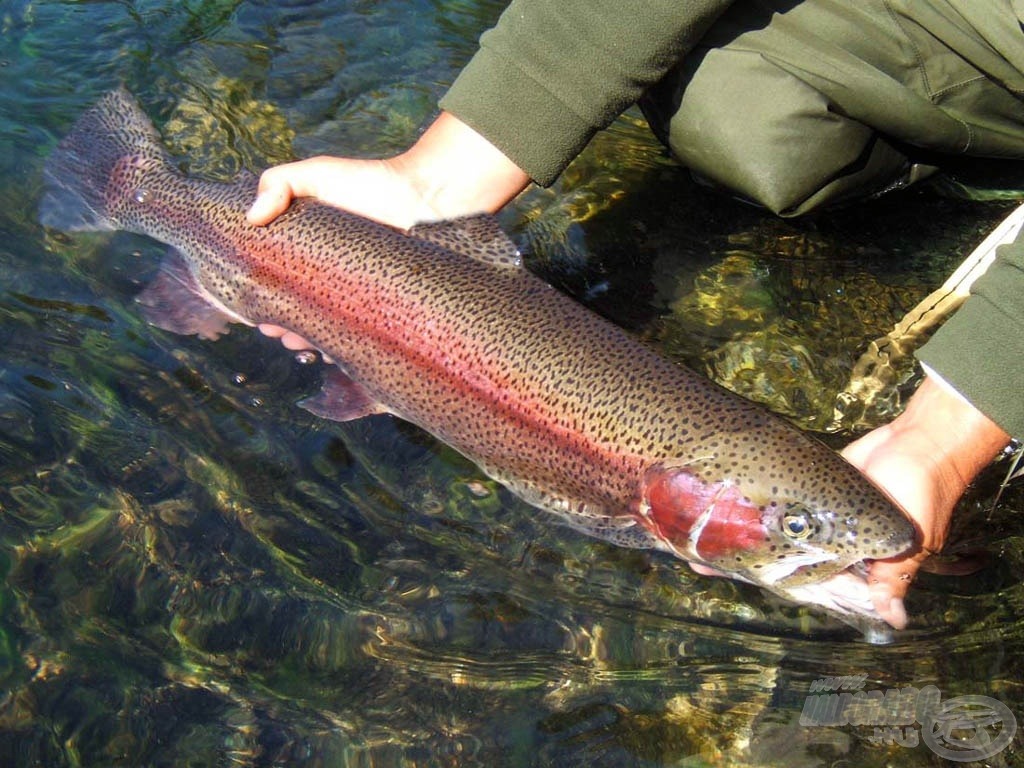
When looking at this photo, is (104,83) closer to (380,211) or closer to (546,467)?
(380,211)

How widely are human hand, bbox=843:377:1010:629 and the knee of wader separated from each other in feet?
3.49

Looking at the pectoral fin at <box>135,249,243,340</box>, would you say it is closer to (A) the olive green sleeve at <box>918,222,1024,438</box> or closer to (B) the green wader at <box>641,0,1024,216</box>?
(B) the green wader at <box>641,0,1024,216</box>

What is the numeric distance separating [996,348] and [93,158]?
336 centimetres

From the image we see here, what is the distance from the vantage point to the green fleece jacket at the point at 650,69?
10.6 ft

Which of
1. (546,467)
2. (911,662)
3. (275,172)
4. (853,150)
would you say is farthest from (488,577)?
(853,150)

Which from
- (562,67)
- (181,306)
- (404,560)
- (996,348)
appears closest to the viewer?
(996,348)

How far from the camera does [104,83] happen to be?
489cm

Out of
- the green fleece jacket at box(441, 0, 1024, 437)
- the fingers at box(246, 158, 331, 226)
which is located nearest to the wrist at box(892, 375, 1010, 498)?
the green fleece jacket at box(441, 0, 1024, 437)

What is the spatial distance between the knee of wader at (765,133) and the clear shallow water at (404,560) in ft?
1.71

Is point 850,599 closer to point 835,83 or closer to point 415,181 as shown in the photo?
point 835,83

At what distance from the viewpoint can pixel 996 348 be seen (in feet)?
8.82

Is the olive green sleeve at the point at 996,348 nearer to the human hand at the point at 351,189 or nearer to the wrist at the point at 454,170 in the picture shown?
the wrist at the point at 454,170

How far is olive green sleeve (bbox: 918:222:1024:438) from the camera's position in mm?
2674

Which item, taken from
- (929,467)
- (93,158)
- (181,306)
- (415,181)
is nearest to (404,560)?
(415,181)
